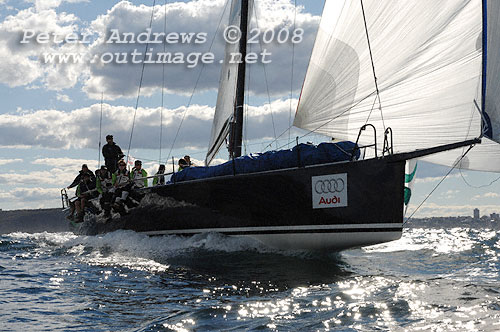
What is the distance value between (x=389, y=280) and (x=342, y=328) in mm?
2888

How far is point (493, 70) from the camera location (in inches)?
307

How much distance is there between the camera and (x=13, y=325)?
17.6 feet

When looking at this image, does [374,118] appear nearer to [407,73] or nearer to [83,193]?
[407,73]

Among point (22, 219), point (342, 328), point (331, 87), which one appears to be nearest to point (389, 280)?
point (342, 328)

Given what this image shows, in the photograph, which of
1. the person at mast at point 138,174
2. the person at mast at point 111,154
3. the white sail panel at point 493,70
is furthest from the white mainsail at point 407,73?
the person at mast at point 111,154

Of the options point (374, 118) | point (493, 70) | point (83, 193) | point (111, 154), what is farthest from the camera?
point (83, 193)

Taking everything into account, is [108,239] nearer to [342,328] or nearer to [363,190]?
Result: [363,190]

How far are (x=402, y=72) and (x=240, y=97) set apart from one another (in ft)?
18.9

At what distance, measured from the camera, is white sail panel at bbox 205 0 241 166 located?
45.1 ft

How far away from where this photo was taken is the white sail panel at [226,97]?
13.8m

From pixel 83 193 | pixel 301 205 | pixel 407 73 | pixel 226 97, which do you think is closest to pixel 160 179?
pixel 226 97

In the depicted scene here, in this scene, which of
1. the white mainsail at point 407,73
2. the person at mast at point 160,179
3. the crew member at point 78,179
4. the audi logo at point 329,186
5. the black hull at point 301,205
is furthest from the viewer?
the crew member at point 78,179

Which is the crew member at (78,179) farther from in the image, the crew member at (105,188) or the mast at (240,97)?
the mast at (240,97)

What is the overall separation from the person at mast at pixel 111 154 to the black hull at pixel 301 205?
436 centimetres
